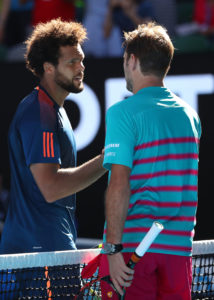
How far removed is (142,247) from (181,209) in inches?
11.3

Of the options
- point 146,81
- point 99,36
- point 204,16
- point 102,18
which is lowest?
point 146,81

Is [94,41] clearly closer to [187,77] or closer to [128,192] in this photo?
[187,77]

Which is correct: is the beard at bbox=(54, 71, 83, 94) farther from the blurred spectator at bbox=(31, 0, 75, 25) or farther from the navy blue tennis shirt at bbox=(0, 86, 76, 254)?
the blurred spectator at bbox=(31, 0, 75, 25)

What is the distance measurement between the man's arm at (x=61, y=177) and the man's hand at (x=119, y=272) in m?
0.61

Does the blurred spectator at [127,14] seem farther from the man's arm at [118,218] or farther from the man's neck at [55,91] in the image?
the man's arm at [118,218]

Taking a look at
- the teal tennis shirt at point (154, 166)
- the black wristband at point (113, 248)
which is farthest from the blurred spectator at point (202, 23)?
the black wristband at point (113, 248)

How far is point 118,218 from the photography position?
2.40 metres

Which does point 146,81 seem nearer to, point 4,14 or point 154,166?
point 154,166

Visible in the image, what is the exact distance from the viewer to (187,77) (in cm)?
668

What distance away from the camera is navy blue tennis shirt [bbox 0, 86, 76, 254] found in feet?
9.83

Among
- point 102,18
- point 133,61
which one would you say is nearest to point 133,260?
point 133,61

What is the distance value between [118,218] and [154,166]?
253 mm

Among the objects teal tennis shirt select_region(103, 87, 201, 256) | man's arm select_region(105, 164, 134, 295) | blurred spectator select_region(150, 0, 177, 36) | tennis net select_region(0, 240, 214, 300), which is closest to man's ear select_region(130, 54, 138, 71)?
teal tennis shirt select_region(103, 87, 201, 256)

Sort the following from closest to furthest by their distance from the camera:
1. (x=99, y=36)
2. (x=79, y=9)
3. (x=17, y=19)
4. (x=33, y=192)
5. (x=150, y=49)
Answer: (x=150, y=49), (x=33, y=192), (x=99, y=36), (x=17, y=19), (x=79, y=9)
